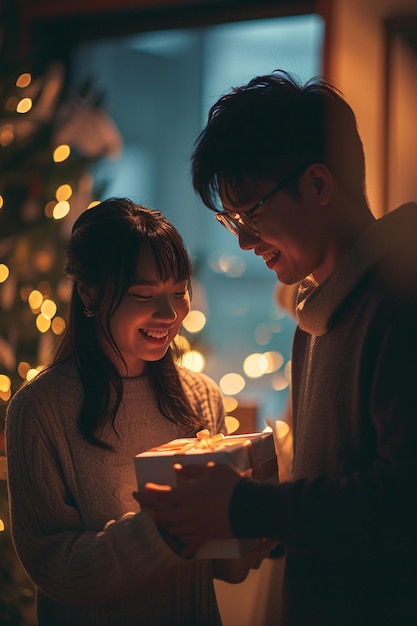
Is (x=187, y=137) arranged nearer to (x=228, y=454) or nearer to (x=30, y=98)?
(x=30, y=98)

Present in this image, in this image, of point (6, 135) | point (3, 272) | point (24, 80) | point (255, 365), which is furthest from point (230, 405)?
point (24, 80)

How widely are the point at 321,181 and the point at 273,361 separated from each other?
1.79m

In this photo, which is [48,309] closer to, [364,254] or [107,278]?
[107,278]

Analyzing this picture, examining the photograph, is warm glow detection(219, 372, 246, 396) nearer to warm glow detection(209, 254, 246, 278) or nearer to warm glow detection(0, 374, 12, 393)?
warm glow detection(209, 254, 246, 278)

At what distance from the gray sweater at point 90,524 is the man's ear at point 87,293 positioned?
0.12 metres

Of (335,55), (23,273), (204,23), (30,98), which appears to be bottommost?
(23,273)

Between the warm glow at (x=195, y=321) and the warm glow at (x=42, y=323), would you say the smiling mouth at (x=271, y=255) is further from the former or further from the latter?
the warm glow at (x=195, y=321)

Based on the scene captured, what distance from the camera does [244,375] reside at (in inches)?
116

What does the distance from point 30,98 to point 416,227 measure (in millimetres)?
1553

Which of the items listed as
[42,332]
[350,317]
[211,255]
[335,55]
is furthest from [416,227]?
[211,255]

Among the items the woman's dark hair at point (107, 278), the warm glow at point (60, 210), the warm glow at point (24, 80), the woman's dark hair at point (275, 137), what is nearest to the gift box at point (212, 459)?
the woman's dark hair at point (107, 278)

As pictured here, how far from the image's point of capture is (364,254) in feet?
3.77

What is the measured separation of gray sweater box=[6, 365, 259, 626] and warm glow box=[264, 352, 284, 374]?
151 centimetres

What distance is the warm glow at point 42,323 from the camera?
236cm
